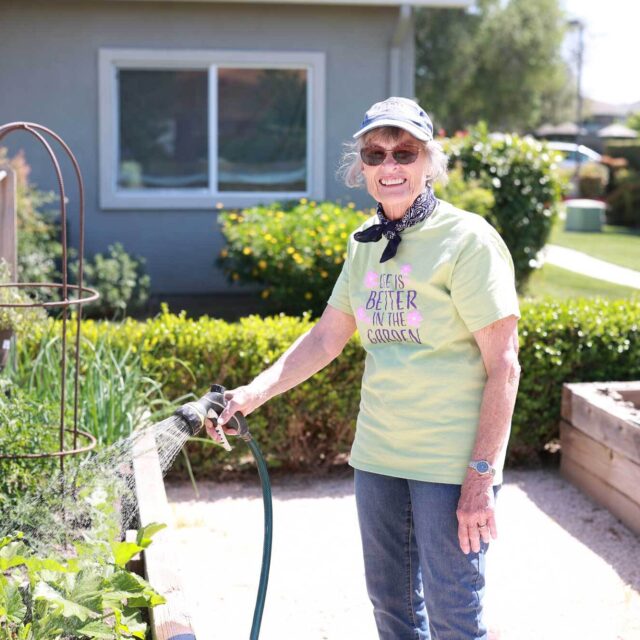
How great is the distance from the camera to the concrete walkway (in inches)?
490

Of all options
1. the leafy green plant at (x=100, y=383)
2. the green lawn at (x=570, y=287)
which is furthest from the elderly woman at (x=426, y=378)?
the green lawn at (x=570, y=287)

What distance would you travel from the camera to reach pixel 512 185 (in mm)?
9688

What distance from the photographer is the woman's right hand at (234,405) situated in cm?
269

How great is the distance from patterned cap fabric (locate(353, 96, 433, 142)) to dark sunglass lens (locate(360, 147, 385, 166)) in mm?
50

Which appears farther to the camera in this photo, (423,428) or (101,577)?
(101,577)

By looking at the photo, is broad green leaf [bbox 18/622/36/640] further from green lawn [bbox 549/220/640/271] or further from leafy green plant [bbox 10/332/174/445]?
green lawn [bbox 549/220/640/271]

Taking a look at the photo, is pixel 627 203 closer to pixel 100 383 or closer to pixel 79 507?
pixel 100 383

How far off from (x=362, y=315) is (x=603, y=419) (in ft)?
8.52

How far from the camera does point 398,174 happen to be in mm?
2557

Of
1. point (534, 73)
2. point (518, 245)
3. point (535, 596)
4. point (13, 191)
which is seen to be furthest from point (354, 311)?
point (534, 73)

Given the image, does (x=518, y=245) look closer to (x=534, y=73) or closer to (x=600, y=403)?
(x=600, y=403)

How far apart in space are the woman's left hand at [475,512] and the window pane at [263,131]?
8.11 metres

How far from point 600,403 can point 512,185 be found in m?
5.11

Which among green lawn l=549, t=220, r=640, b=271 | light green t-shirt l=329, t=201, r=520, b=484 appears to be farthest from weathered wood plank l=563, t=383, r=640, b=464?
green lawn l=549, t=220, r=640, b=271
